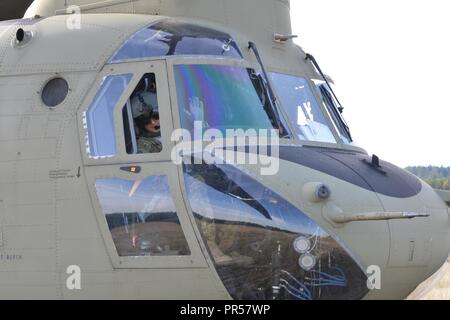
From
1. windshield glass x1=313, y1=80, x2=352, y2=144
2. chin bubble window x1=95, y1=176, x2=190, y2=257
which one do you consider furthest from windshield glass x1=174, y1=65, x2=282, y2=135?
windshield glass x1=313, y1=80, x2=352, y2=144

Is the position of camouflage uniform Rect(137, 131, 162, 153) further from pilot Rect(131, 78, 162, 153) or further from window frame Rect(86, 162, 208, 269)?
window frame Rect(86, 162, 208, 269)

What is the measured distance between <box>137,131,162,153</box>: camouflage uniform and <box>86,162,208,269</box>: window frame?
0.19 meters

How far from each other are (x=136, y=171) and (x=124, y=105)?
0.69 meters

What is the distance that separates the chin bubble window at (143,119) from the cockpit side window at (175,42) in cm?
33

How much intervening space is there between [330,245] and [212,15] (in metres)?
3.26

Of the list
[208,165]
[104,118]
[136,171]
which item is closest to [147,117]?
[104,118]

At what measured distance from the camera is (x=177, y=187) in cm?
707

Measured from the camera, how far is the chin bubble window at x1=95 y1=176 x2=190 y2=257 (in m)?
7.08

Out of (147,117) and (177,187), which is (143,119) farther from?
(177,187)

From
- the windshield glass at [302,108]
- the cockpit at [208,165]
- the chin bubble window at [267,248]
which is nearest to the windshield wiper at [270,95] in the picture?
the cockpit at [208,165]

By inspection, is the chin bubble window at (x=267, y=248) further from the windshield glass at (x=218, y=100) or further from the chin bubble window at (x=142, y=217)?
the windshield glass at (x=218, y=100)

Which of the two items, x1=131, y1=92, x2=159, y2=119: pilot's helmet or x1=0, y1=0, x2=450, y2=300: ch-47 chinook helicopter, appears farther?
x1=131, y1=92, x2=159, y2=119: pilot's helmet

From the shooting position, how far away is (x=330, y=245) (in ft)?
22.7
